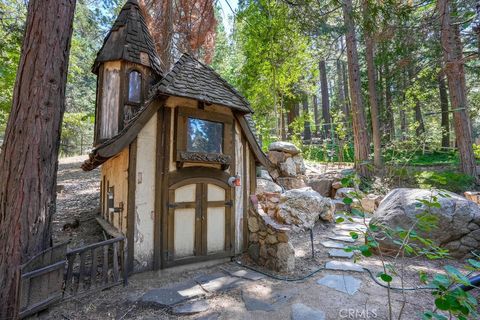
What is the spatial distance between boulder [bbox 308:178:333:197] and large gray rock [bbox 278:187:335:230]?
8.30 ft

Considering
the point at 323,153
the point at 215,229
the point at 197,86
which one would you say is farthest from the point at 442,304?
the point at 323,153

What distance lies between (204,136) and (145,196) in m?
1.56

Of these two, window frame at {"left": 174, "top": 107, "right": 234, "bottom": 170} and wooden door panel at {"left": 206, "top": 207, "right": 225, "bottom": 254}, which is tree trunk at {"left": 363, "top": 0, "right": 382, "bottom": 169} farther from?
wooden door panel at {"left": 206, "top": 207, "right": 225, "bottom": 254}

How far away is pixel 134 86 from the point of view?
5.18 metres

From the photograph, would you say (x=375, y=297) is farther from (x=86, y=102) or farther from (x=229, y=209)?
(x=86, y=102)

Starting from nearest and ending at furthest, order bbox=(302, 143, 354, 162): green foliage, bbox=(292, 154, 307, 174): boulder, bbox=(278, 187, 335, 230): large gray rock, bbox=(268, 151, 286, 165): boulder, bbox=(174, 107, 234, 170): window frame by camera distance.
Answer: bbox=(174, 107, 234, 170): window frame → bbox=(278, 187, 335, 230): large gray rock → bbox=(268, 151, 286, 165): boulder → bbox=(292, 154, 307, 174): boulder → bbox=(302, 143, 354, 162): green foliage

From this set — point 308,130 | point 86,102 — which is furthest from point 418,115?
point 86,102

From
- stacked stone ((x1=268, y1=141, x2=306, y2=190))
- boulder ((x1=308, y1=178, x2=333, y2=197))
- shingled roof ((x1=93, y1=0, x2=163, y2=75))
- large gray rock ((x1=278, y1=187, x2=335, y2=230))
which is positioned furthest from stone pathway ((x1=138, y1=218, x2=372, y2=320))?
boulder ((x1=308, y1=178, x2=333, y2=197))

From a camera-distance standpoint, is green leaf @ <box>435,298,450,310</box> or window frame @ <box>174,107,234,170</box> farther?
window frame @ <box>174,107,234,170</box>

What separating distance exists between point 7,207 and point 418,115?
23144 millimetres

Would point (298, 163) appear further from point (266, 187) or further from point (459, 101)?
point (459, 101)

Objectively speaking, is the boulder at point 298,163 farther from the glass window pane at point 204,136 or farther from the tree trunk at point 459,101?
the glass window pane at point 204,136

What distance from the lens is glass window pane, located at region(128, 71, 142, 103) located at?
16.8ft

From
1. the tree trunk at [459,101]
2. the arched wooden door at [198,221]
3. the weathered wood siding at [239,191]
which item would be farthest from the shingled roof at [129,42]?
the tree trunk at [459,101]
